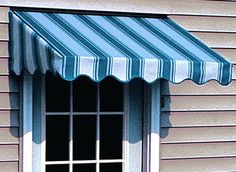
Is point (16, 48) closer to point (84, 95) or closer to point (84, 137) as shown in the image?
point (84, 95)

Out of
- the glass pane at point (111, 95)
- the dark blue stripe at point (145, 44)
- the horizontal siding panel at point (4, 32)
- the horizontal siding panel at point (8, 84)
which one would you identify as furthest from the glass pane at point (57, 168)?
the dark blue stripe at point (145, 44)

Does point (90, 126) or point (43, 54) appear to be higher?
point (43, 54)

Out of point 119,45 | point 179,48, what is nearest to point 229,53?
point 179,48

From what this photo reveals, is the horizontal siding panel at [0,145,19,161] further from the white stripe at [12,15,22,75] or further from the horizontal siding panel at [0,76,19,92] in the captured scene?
the white stripe at [12,15,22,75]

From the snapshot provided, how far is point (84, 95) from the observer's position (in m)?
6.10

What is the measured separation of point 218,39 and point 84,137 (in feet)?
5.55

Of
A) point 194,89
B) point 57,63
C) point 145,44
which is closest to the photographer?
point 57,63

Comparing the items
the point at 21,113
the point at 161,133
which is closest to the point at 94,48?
the point at 21,113

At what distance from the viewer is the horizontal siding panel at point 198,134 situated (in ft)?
20.6

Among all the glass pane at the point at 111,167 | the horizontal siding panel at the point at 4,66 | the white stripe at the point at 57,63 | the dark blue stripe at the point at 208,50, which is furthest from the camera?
the glass pane at the point at 111,167

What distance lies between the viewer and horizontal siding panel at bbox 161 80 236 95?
6.25 metres

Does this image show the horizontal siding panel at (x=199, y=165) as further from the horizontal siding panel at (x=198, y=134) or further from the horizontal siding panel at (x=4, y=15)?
the horizontal siding panel at (x=4, y=15)

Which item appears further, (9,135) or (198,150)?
(198,150)

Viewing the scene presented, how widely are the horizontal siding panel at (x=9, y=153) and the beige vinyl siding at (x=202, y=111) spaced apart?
1.46 meters
